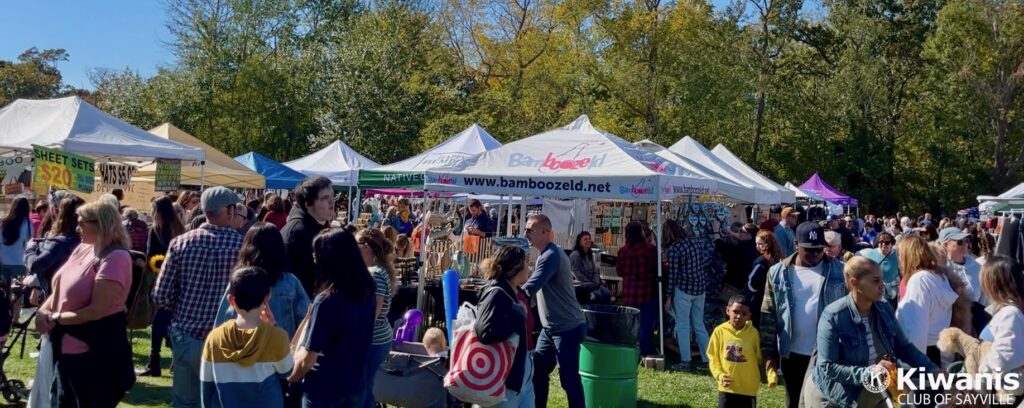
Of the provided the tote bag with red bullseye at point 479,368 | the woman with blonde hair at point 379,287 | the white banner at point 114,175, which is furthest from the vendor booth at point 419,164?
the tote bag with red bullseye at point 479,368

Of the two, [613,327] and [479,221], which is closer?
[613,327]

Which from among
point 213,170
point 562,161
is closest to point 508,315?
point 562,161

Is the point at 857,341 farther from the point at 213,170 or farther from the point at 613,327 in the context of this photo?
the point at 213,170

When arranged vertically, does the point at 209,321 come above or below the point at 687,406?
above

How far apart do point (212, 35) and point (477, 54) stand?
12897 mm

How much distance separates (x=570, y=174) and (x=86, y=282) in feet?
17.3

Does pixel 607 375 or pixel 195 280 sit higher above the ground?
pixel 195 280

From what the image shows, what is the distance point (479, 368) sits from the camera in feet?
15.1

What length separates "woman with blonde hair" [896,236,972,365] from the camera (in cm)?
516

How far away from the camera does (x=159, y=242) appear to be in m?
7.34

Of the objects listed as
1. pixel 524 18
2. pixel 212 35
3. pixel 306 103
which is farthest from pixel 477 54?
pixel 212 35

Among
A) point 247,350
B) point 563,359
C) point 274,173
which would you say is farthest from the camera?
point 274,173

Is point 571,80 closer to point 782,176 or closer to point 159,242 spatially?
point 782,176

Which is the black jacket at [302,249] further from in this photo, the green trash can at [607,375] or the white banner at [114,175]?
the white banner at [114,175]
